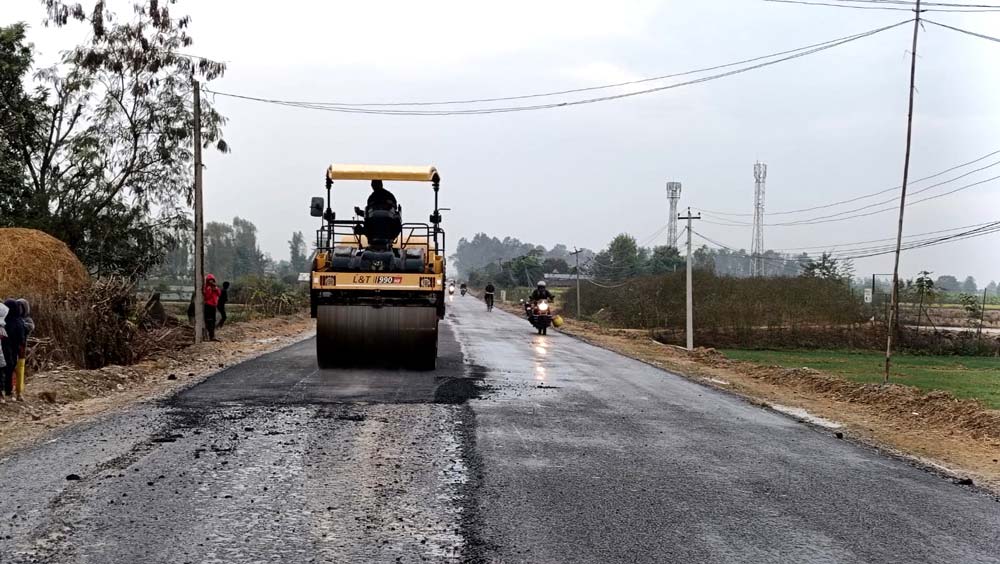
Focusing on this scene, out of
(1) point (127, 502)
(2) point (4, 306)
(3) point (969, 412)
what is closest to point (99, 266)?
(2) point (4, 306)

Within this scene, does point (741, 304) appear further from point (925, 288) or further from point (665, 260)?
point (665, 260)

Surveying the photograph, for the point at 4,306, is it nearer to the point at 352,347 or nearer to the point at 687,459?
the point at 352,347

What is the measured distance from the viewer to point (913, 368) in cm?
2772

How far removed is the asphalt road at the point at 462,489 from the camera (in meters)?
4.79

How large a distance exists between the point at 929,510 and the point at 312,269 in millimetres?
10215

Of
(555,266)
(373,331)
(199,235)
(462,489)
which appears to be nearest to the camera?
(462,489)

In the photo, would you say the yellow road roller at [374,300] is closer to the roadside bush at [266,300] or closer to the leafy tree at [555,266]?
the roadside bush at [266,300]

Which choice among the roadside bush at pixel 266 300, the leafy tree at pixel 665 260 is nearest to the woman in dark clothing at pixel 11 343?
the roadside bush at pixel 266 300

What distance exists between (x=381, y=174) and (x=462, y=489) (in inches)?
359

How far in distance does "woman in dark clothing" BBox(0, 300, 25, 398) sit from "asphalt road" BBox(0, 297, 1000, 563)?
1.87 m

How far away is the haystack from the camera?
47.9 ft

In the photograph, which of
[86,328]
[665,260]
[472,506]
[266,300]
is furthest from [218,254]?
[472,506]

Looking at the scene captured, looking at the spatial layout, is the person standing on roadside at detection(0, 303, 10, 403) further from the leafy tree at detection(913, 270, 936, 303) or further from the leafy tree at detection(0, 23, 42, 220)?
the leafy tree at detection(913, 270, 936, 303)

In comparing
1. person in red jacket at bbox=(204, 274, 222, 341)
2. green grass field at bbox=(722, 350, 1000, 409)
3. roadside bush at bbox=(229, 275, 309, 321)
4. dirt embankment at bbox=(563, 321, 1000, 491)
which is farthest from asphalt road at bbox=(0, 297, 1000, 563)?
roadside bush at bbox=(229, 275, 309, 321)
